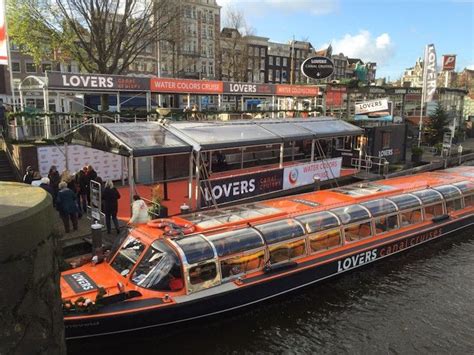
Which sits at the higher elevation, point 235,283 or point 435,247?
point 235,283

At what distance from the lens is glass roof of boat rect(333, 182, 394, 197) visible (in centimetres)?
1517

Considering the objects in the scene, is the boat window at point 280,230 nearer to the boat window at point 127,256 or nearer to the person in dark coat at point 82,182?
the boat window at point 127,256

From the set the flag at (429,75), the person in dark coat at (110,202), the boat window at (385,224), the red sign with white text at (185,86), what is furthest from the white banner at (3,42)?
the flag at (429,75)

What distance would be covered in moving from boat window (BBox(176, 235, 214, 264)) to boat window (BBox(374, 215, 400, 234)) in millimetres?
6572

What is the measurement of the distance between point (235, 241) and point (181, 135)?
20.5 ft

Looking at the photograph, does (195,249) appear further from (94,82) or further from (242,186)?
(94,82)

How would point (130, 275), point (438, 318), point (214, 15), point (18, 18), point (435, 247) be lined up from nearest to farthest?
point (130, 275) → point (438, 318) → point (435, 247) → point (18, 18) → point (214, 15)

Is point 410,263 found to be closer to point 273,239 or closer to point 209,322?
Answer: point 273,239

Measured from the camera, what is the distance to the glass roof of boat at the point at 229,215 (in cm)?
1099

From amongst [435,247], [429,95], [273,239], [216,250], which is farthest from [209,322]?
[429,95]

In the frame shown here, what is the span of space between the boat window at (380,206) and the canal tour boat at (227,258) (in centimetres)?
4

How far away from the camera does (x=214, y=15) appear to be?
247ft

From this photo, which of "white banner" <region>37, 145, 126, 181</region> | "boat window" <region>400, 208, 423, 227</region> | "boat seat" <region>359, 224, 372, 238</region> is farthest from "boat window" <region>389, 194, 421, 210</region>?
"white banner" <region>37, 145, 126, 181</region>

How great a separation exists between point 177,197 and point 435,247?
1026 cm
